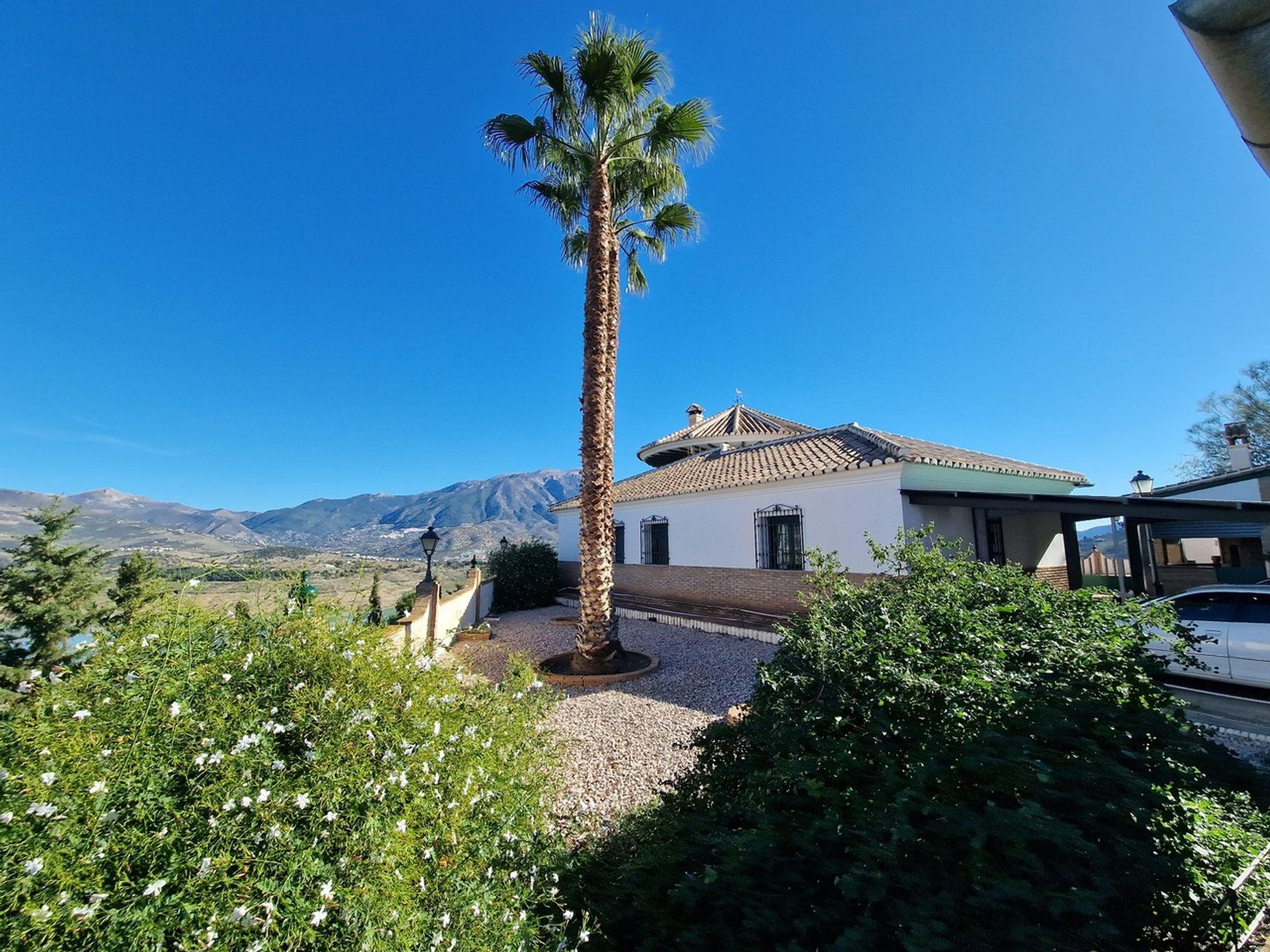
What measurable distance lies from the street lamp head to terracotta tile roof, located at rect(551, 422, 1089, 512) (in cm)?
730

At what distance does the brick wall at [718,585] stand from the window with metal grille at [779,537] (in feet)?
1.10

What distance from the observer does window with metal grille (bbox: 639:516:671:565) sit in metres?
17.3

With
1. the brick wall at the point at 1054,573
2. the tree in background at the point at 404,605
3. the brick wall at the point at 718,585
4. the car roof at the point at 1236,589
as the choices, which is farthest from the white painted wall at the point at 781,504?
the tree in background at the point at 404,605

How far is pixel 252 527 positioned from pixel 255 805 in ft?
708

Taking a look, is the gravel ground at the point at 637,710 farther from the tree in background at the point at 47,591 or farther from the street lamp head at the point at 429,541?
the tree in background at the point at 47,591

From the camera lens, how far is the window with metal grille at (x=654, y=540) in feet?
56.6

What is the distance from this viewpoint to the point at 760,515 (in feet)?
45.0

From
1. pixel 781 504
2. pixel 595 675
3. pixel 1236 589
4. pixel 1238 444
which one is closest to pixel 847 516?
pixel 781 504

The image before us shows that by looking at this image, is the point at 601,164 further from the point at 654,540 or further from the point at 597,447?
the point at 654,540

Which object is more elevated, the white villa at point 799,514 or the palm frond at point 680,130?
the palm frond at point 680,130

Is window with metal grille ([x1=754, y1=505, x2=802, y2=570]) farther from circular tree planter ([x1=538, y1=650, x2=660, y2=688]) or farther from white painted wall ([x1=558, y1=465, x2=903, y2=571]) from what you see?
circular tree planter ([x1=538, y1=650, x2=660, y2=688])

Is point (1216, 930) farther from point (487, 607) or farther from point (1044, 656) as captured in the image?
point (487, 607)

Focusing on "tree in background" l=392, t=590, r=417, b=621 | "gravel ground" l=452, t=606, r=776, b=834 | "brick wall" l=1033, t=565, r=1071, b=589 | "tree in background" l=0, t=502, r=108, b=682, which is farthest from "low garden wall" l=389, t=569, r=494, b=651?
"brick wall" l=1033, t=565, r=1071, b=589

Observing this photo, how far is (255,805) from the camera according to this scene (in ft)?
5.22
